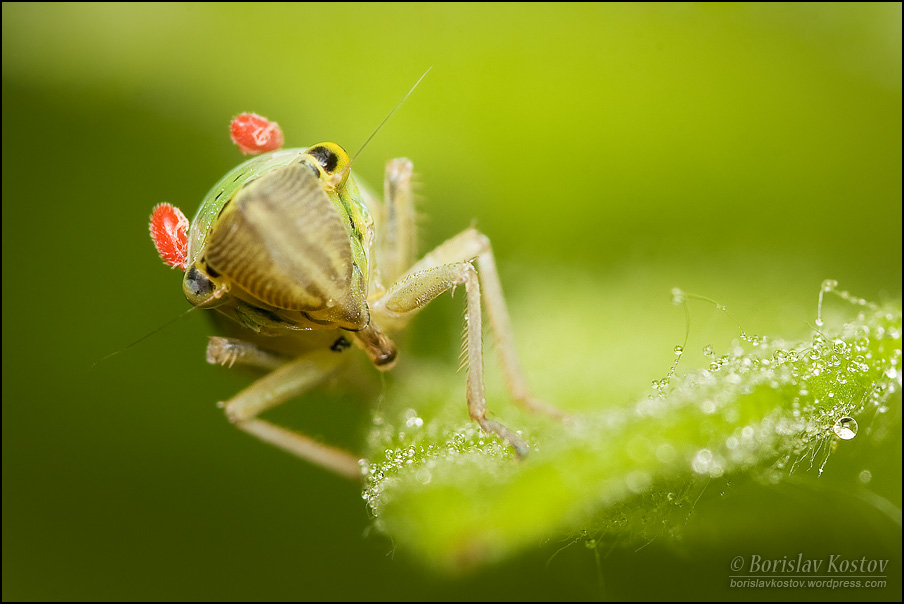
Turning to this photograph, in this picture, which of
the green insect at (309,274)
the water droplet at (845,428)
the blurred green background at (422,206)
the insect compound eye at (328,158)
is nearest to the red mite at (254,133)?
the green insect at (309,274)

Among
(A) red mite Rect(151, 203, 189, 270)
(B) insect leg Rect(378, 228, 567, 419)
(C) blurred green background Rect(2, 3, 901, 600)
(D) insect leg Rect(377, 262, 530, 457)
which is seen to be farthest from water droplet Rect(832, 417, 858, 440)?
(A) red mite Rect(151, 203, 189, 270)

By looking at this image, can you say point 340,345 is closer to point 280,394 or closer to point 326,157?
point 280,394

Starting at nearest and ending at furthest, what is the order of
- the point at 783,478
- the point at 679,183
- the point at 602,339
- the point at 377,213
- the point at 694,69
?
the point at 783,478, the point at 602,339, the point at 679,183, the point at 694,69, the point at 377,213

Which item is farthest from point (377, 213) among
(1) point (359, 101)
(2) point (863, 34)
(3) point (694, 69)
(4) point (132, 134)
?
(2) point (863, 34)

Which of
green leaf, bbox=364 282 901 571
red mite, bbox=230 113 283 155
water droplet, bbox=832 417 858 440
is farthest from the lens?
red mite, bbox=230 113 283 155

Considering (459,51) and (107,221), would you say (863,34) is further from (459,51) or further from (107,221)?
(107,221)

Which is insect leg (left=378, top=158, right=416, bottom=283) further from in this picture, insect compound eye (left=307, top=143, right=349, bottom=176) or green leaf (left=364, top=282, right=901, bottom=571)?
green leaf (left=364, top=282, right=901, bottom=571)

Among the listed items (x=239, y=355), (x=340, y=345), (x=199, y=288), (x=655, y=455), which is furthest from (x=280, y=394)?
(x=655, y=455)
